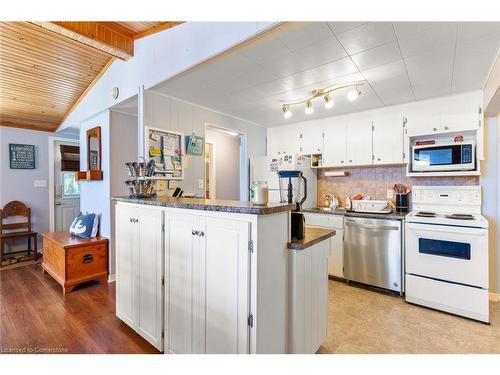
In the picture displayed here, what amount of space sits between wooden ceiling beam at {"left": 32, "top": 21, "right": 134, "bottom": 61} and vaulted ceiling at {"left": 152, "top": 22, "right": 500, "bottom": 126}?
62 cm

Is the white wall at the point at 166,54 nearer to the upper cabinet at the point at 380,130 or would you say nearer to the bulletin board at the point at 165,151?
the bulletin board at the point at 165,151

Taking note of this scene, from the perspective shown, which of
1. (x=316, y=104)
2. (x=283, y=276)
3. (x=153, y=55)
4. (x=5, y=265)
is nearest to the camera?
(x=283, y=276)

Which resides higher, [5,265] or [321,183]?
[321,183]

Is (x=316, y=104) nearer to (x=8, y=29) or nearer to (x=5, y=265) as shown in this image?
(x=8, y=29)

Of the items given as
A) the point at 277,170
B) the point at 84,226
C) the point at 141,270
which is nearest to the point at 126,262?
the point at 141,270

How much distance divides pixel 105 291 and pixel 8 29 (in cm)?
291

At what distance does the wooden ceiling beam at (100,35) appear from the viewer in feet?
7.33

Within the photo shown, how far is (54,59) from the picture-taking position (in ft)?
9.70

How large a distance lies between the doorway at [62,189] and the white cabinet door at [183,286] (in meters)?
3.98

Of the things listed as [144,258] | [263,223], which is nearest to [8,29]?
[144,258]

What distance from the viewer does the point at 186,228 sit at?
1.65 metres

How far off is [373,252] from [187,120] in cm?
286

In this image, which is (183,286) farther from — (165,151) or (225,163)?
(225,163)

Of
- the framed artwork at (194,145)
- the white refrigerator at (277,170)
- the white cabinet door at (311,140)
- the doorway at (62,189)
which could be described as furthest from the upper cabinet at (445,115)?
the doorway at (62,189)
